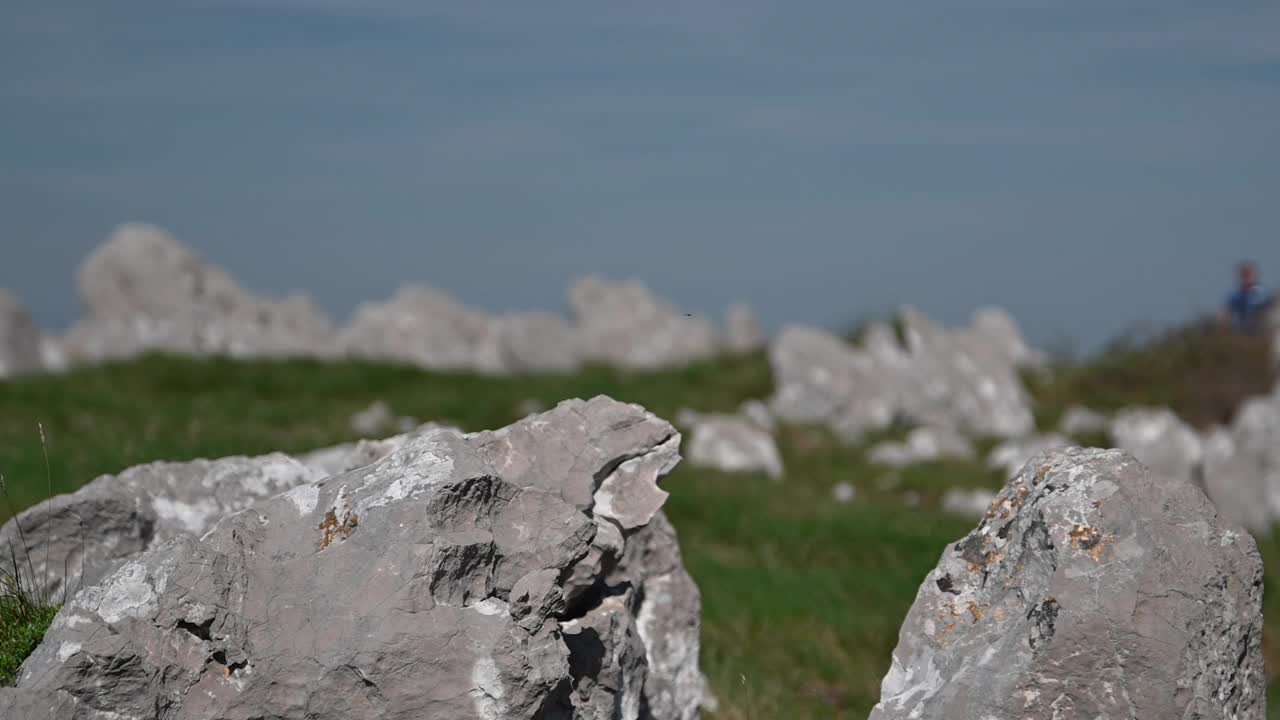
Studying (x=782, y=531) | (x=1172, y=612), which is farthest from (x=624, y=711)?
(x=782, y=531)

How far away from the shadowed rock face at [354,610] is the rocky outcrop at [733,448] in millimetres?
12849

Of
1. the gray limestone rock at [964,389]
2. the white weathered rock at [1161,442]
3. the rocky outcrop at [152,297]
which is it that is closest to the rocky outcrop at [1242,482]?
the white weathered rock at [1161,442]

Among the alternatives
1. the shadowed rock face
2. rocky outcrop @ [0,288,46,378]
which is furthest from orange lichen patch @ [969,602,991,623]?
rocky outcrop @ [0,288,46,378]

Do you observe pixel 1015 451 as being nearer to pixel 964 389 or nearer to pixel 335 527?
pixel 964 389

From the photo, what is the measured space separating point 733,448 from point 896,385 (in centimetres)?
807

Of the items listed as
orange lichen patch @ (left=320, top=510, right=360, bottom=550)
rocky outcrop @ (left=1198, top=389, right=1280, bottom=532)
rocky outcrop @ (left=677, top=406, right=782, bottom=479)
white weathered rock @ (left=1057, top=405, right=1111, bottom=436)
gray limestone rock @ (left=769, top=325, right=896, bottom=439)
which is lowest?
white weathered rock @ (left=1057, top=405, right=1111, bottom=436)

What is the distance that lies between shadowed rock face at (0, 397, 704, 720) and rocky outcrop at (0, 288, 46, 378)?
24180 mm

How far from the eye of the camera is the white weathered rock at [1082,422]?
79.4ft

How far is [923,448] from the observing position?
21266 mm

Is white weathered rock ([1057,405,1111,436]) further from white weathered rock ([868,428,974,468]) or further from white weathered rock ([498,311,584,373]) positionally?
white weathered rock ([498,311,584,373])

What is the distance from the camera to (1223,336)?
1166 inches

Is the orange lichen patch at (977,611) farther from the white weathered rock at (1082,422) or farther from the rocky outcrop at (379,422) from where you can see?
the white weathered rock at (1082,422)

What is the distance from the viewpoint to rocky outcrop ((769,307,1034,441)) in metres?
24.0

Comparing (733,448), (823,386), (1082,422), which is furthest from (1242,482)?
(733,448)
